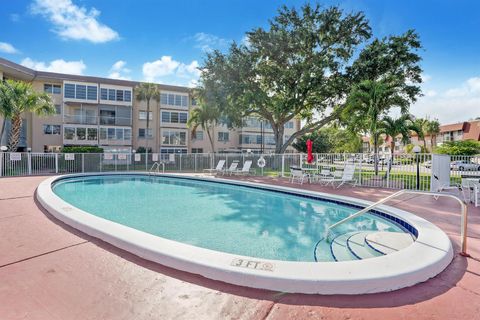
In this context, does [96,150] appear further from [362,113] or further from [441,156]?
[441,156]

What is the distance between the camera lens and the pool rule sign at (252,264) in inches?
130

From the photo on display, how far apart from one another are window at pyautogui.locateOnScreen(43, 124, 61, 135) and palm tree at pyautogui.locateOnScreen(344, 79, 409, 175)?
108 ft

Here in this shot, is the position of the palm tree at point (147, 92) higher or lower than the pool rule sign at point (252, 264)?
higher

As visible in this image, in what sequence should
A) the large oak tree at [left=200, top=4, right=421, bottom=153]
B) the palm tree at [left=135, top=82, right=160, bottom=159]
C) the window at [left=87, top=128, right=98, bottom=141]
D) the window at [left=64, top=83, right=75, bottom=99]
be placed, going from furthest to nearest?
the palm tree at [left=135, top=82, right=160, bottom=159]
the window at [left=87, top=128, right=98, bottom=141]
the window at [left=64, top=83, right=75, bottom=99]
the large oak tree at [left=200, top=4, right=421, bottom=153]

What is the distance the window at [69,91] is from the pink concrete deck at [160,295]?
1301 inches

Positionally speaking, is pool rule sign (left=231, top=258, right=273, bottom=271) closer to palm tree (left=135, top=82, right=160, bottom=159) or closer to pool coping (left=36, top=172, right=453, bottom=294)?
pool coping (left=36, top=172, right=453, bottom=294)

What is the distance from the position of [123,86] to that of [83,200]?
27.0 meters

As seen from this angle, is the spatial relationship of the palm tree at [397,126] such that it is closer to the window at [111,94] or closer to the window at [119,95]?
the window at [119,95]

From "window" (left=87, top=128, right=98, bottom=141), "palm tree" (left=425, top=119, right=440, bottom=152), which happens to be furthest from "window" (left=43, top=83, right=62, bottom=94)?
"palm tree" (left=425, top=119, right=440, bottom=152)

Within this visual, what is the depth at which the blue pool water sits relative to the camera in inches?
233

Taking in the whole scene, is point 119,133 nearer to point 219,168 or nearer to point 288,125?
point 219,168

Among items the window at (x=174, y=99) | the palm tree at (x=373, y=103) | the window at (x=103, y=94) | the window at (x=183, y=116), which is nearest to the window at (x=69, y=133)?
the window at (x=103, y=94)

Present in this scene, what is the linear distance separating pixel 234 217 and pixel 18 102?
65.7ft

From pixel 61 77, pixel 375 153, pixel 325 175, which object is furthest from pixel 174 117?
pixel 375 153
